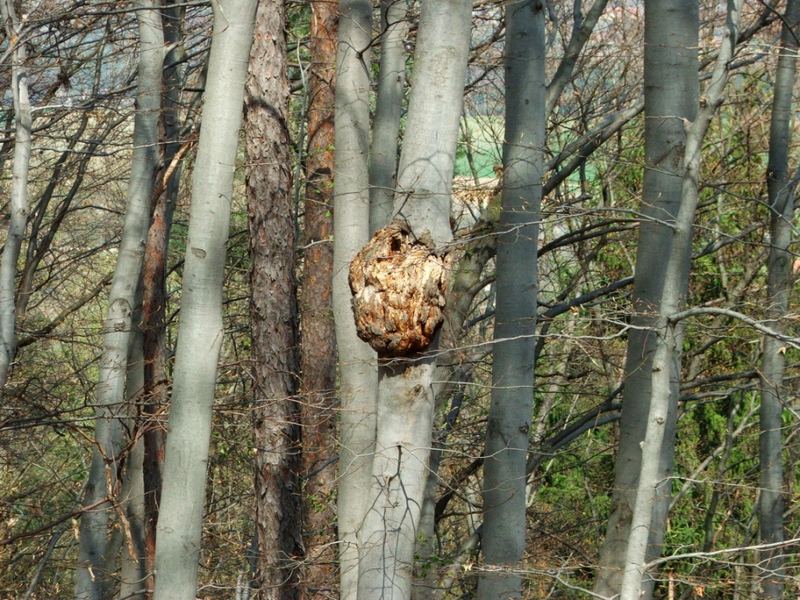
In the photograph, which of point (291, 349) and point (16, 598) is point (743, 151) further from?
point (16, 598)

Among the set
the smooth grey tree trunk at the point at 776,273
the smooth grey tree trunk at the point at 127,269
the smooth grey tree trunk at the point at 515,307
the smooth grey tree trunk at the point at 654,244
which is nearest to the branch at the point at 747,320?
the smooth grey tree trunk at the point at 654,244

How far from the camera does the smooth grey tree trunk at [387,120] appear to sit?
7.20 metres

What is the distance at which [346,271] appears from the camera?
22.6 feet

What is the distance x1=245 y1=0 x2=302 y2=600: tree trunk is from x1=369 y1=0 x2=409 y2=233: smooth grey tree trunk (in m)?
1.51

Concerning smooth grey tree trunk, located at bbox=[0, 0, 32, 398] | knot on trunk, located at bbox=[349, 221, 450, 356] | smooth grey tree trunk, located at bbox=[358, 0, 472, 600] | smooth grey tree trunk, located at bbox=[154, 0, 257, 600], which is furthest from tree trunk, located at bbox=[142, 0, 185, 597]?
knot on trunk, located at bbox=[349, 221, 450, 356]

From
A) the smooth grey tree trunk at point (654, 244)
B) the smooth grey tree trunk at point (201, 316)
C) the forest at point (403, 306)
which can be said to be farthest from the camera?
the smooth grey tree trunk at point (654, 244)

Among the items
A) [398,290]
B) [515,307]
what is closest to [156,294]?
[515,307]

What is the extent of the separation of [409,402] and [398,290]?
540 mm

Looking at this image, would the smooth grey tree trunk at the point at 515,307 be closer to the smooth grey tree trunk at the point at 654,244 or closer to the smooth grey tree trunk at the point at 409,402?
the smooth grey tree trunk at the point at 654,244

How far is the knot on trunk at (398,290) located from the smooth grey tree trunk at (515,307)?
2515mm

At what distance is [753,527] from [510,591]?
247 inches

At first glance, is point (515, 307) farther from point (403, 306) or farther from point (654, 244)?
point (403, 306)

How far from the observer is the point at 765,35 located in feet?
40.7

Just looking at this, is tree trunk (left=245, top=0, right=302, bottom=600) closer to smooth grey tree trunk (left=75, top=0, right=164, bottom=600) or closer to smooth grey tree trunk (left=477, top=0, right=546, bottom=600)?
smooth grey tree trunk (left=75, top=0, right=164, bottom=600)
